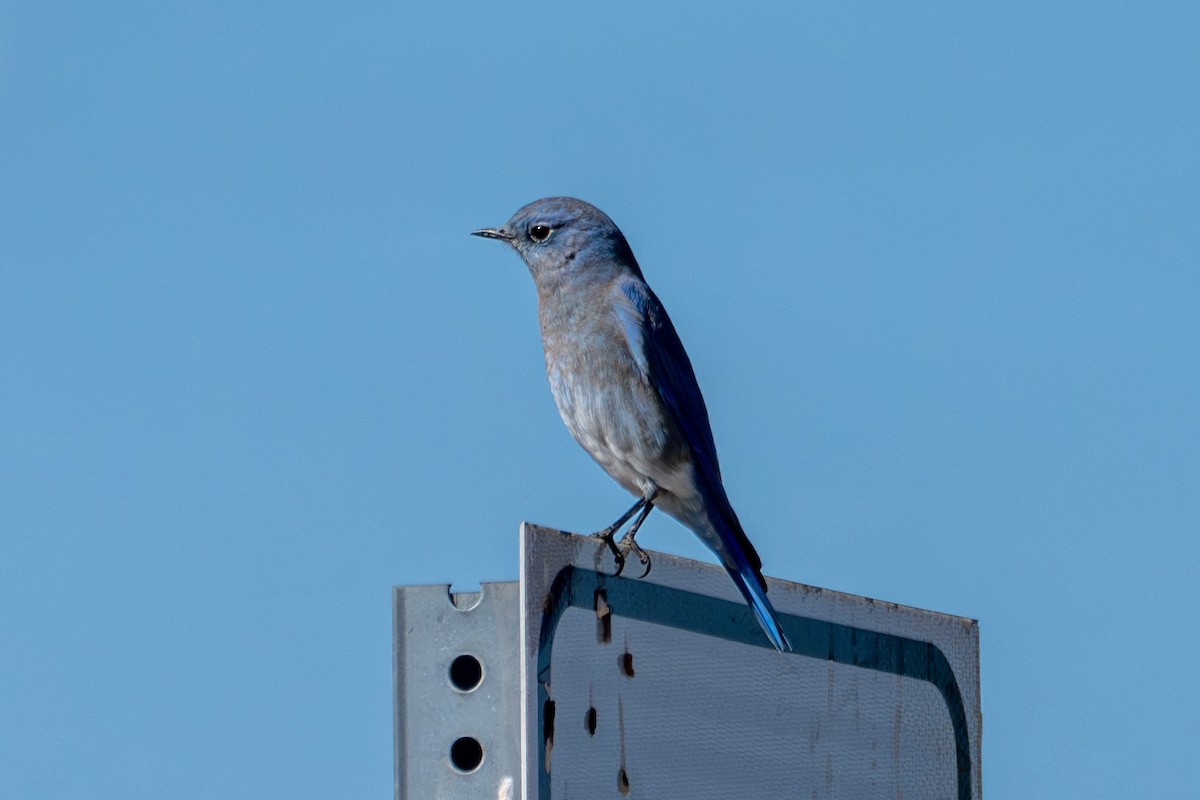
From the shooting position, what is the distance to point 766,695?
421 cm

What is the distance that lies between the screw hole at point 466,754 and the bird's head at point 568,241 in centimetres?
265

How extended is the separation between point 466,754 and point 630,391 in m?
2.23

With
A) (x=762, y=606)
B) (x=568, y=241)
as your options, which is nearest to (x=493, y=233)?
(x=568, y=241)

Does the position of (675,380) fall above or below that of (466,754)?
above

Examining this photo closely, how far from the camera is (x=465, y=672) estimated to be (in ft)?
11.5

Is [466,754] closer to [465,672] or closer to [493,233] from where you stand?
[465,672]

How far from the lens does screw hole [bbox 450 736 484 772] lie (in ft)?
11.4

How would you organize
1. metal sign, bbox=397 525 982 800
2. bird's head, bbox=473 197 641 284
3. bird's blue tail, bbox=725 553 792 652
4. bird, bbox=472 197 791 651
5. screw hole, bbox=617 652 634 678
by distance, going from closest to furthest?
metal sign, bbox=397 525 982 800 < screw hole, bbox=617 652 634 678 < bird's blue tail, bbox=725 553 792 652 < bird, bbox=472 197 791 651 < bird's head, bbox=473 197 641 284

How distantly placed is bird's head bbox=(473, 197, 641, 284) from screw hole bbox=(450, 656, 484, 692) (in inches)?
101

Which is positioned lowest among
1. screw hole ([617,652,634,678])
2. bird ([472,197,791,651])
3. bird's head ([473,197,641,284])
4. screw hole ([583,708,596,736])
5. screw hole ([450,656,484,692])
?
screw hole ([583,708,596,736])

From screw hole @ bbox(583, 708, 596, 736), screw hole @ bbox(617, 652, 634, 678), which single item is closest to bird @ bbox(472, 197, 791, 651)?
screw hole @ bbox(617, 652, 634, 678)

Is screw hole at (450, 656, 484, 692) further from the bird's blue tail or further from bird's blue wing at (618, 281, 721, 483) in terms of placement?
bird's blue wing at (618, 281, 721, 483)

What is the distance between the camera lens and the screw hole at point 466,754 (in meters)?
3.46

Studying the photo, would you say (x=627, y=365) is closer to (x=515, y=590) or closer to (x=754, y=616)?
(x=754, y=616)
